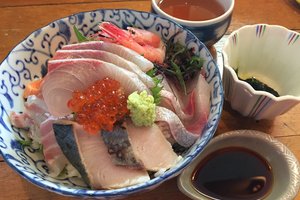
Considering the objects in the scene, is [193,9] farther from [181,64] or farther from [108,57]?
[108,57]

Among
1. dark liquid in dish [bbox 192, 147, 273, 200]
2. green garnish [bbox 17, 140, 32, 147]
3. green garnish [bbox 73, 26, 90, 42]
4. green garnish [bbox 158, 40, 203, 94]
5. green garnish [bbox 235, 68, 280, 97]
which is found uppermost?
green garnish [bbox 73, 26, 90, 42]

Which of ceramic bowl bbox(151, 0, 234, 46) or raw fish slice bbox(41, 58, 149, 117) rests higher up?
raw fish slice bbox(41, 58, 149, 117)

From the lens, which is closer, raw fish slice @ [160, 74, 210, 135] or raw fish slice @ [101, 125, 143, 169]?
raw fish slice @ [101, 125, 143, 169]

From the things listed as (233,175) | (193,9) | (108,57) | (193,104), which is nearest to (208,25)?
(193,9)

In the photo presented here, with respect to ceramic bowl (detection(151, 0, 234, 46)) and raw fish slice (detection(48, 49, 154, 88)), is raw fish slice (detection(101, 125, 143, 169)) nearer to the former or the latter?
raw fish slice (detection(48, 49, 154, 88))

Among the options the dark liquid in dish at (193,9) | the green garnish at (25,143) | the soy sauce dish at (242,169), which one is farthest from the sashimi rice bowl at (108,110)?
the dark liquid in dish at (193,9)

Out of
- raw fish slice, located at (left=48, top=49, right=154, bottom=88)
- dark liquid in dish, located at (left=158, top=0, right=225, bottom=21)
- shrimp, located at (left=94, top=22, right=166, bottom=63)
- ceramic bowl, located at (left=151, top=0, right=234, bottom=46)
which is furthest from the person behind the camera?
dark liquid in dish, located at (left=158, top=0, right=225, bottom=21)

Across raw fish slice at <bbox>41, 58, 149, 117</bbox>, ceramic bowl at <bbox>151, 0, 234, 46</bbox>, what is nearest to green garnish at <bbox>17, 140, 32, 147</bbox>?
raw fish slice at <bbox>41, 58, 149, 117</bbox>

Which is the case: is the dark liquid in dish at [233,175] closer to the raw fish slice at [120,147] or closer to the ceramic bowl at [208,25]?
the raw fish slice at [120,147]
